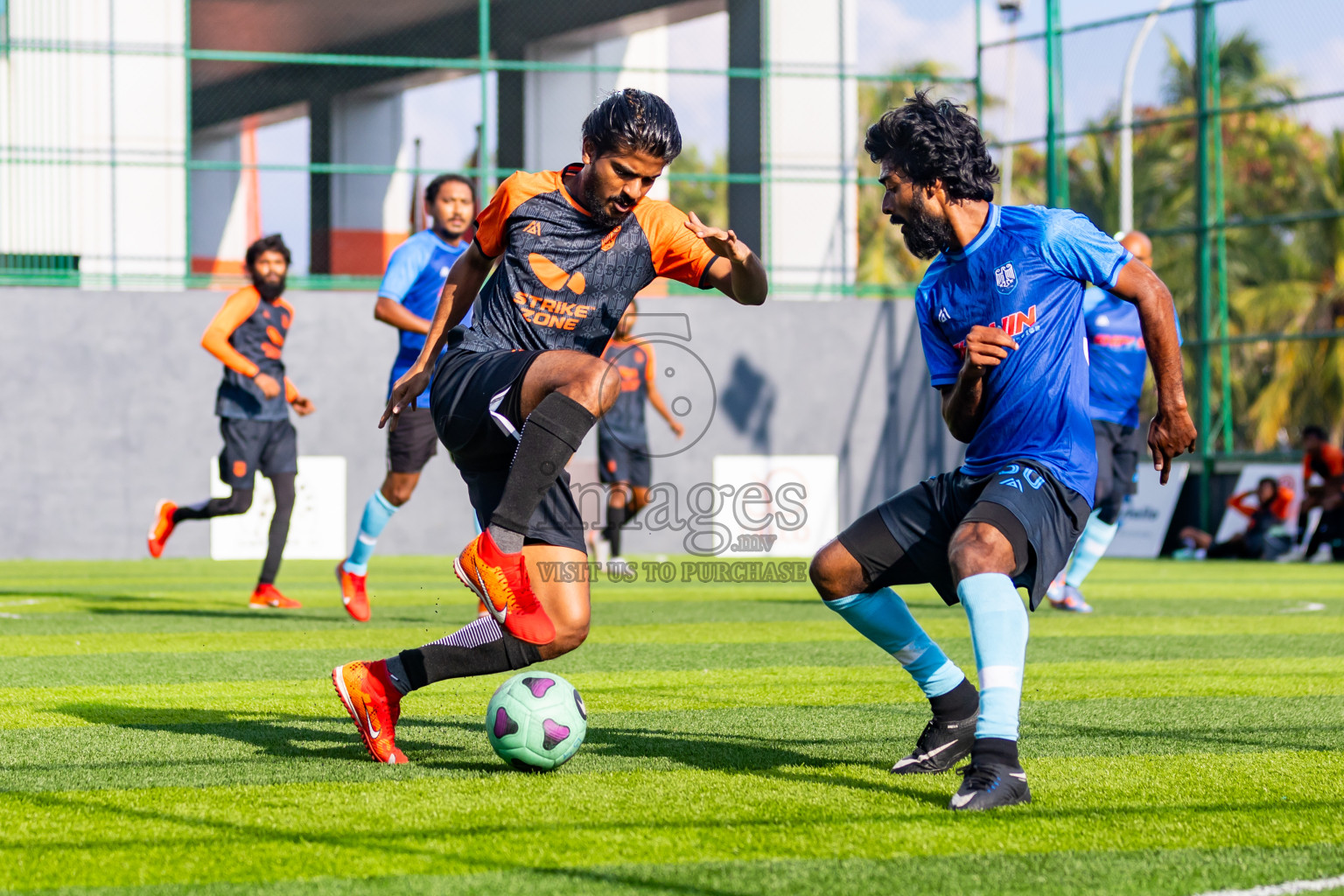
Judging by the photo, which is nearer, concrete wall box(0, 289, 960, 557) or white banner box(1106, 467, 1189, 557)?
concrete wall box(0, 289, 960, 557)

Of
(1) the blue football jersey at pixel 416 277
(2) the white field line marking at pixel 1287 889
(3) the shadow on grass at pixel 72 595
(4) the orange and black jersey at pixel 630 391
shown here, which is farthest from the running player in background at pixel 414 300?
(2) the white field line marking at pixel 1287 889

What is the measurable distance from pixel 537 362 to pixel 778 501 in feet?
52.2

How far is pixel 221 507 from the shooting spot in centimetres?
975

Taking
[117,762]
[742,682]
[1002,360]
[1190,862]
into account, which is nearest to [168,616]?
[742,682]

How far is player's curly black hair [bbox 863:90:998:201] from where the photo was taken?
4.12 metres

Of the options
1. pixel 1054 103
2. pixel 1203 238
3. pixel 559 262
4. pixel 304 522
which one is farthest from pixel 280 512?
pixel 1054 103

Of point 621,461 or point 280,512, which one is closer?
point 280,512

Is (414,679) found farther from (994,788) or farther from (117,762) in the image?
(994,788)

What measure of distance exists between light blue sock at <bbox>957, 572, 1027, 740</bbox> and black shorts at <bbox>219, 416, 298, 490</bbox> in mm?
6784

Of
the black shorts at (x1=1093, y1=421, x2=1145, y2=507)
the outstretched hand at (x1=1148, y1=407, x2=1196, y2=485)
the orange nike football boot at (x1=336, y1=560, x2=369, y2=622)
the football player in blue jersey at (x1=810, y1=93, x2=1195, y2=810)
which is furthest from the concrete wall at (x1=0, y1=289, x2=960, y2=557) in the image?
the outstretched hand at (x1=1148, y1=407, x2=1196, y2=485)

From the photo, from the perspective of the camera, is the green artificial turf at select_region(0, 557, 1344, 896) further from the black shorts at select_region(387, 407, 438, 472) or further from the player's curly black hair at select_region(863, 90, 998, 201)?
the player's curly black hair at select_region(863, 90, 998, 201)

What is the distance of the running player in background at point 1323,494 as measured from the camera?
Answer: 54.9 feet

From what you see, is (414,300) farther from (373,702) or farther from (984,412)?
(984,412)

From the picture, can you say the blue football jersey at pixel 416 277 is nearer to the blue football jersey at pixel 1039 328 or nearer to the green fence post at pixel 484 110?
the blue football jersey at pixel 1039 328
